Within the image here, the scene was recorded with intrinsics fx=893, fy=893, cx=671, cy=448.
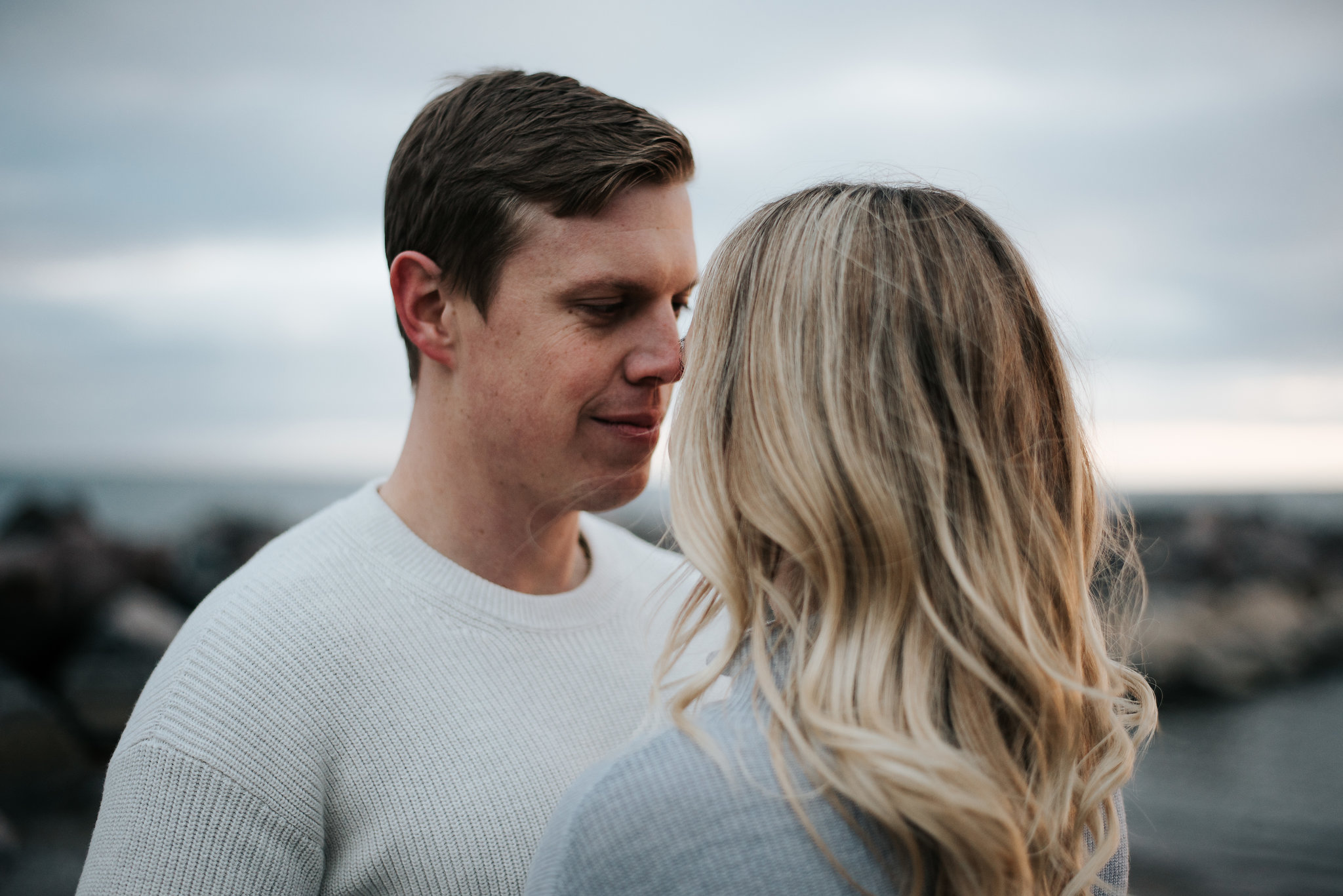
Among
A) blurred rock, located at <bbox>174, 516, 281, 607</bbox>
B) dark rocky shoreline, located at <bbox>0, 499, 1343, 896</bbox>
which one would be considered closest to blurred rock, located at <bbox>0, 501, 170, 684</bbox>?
dark rocky shoreline, located at <bbox>0, 499, 1343, 896</bbox>

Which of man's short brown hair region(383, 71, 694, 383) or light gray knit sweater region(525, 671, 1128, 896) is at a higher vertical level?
man's short brown hair region(383, 71, 694, 383)

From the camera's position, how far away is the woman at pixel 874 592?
45.3 inches

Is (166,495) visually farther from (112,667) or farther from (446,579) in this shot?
(446,579)

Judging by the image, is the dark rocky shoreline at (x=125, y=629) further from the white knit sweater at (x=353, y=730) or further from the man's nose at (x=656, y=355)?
the white knit sweater at (x=353, y=730)

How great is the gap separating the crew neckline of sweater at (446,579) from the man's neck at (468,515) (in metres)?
0.03

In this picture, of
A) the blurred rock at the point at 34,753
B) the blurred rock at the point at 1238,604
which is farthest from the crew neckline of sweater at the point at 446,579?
the blurred rock at the point at 1238,604

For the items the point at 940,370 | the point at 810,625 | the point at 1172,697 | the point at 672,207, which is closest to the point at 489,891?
the point at 810,625

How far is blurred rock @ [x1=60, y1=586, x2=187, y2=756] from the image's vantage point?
8.02 meters

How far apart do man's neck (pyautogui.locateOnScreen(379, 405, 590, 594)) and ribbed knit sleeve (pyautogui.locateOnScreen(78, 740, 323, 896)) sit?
650 mm

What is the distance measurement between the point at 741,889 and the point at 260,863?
0.95 metres

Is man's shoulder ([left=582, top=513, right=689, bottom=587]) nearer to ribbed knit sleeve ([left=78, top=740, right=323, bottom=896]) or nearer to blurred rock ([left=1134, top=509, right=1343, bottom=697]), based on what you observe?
ribbed knit sleeve ([left=78, top=740, right=323, bottom=896])

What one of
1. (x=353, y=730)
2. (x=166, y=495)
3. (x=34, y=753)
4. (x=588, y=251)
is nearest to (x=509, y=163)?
(x=588, y=251)

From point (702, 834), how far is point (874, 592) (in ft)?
1.33

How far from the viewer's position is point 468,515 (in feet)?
6.83
